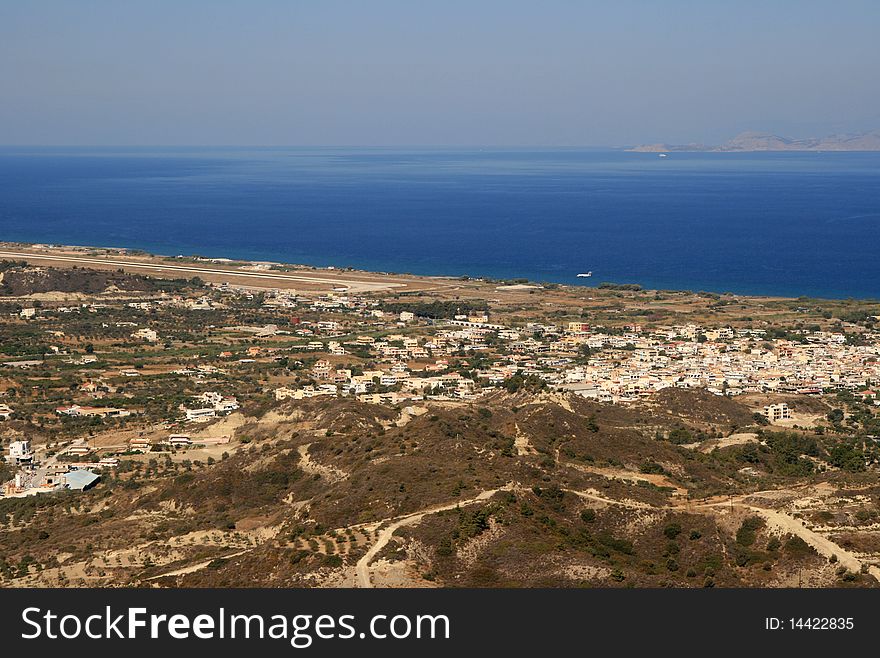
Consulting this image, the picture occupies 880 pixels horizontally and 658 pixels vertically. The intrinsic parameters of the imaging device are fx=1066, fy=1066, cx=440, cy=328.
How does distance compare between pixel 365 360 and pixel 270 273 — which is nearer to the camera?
pixel 365 360

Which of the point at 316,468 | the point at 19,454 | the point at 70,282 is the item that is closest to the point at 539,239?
the point at 70,282

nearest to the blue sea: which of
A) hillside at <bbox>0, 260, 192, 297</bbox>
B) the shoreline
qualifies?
the shoreline

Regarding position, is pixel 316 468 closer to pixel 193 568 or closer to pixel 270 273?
pixel 193 568

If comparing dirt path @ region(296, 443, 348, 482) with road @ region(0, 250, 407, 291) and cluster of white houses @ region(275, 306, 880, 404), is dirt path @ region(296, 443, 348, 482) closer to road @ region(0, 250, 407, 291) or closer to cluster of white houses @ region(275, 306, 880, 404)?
cluster of white houses @ region(275, 306, 880, 404)

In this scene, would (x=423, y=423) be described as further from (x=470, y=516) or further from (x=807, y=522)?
(x=807, y=522)

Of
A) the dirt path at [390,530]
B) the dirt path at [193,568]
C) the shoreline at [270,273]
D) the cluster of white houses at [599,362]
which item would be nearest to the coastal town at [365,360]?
the cluster of white houses at [599,362]
